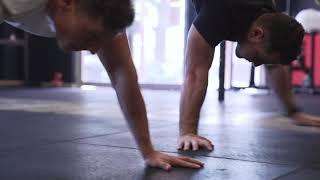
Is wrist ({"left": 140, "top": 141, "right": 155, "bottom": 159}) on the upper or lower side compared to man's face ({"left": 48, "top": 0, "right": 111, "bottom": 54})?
lower

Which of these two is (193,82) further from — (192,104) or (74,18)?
(74,18)

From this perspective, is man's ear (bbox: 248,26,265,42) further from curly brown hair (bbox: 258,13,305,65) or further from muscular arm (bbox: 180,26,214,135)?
muscular arm (bbox: 180,26,214,135)

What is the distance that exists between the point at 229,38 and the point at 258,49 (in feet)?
0.69

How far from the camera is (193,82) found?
2.22 m

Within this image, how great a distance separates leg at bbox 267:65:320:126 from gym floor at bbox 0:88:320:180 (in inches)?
2.5

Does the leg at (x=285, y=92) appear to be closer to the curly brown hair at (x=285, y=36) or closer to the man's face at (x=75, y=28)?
the curly brown hair at (x=285, y=36)

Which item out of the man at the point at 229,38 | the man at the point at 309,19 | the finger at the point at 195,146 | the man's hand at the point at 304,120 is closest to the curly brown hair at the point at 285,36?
the man at the point at 229,38

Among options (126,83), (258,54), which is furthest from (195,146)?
(126,83)

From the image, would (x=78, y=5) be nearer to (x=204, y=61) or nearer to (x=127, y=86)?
(x=127, y=86)

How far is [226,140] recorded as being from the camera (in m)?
2.34

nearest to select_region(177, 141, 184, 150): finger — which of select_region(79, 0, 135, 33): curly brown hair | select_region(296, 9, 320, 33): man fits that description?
select_region(79, 0, 135, 33): curly brown hair

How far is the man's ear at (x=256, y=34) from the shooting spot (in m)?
1.91

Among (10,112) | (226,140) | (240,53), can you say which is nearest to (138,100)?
(240,53)

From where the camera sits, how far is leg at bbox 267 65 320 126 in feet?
9.34
